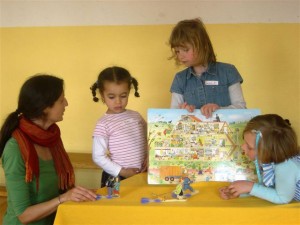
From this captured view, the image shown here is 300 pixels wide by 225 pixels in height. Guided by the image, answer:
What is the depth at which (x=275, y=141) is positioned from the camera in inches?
53.4

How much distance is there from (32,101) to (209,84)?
92 centimetres

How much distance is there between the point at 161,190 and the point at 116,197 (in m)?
0.21

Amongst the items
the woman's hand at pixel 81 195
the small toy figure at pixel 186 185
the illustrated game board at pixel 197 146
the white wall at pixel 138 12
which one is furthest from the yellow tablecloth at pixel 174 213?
the white wall at pixel 138 12

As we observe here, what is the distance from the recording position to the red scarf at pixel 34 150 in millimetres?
1505

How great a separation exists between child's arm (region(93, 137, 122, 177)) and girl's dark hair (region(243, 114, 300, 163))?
0.70 m

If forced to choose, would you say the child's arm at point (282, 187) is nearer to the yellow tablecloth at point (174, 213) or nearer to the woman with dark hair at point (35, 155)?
the yellow tablecloth at point (174, 213)

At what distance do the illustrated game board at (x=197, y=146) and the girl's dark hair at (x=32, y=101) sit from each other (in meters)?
0.47

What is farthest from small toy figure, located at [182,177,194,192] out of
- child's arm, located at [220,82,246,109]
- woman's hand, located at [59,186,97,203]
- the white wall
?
the white wall

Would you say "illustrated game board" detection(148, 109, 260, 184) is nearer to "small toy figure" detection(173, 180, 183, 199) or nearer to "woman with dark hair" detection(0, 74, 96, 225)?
"small toy figure" detection(173, 180, 183, 199)

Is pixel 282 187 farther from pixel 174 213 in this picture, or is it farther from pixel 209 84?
pixel 209 84

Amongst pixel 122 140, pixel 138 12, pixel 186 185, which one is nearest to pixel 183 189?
pixel 186 185

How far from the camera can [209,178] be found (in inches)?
61.2

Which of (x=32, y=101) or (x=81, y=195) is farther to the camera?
(x=32, y=101)

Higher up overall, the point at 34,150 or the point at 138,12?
the point at 138,12
